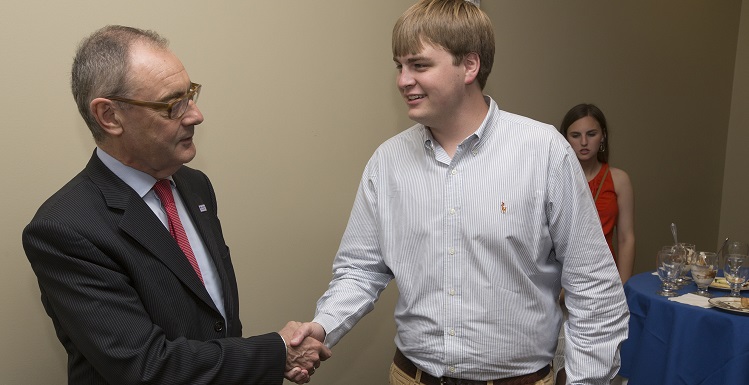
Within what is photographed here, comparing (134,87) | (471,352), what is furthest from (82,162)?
(471,352)

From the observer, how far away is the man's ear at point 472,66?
74.7 inches

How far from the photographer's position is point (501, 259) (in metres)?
1.82

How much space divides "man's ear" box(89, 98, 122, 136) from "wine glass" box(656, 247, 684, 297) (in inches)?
96.3

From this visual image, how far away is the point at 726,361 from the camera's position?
2.67 metres

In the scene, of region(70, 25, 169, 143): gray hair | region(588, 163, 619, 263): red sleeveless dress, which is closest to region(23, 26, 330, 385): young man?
region(70, 25, 169, 143): gray hair

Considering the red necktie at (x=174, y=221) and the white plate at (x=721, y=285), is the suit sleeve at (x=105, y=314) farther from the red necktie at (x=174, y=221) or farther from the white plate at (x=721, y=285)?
the white plate at (x=721, y=285)

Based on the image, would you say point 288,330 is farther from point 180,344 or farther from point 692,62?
point 692,62

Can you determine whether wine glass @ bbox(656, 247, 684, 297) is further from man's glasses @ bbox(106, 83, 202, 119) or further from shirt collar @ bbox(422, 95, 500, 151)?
man's glasses @ bbox(106, 83, 202, 119)

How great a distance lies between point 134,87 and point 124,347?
621 mm

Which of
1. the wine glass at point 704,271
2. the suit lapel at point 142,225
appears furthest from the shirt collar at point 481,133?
the wine glass at point 704,271

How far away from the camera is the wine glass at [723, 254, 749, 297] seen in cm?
298

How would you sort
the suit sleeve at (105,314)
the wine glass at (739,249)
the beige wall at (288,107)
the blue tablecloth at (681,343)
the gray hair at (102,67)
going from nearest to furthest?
the suit sleeve at (105,314) → the gray hair at (102,67) → the beige wall at (288,107) → the blue tablecloth at (681,343) → the wine glass at (739,249)

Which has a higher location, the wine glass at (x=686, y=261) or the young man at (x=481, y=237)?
the young man at (x=481, y=237)

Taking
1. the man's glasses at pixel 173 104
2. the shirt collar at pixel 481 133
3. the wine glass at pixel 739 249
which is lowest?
the wine glass at pixel 739 249
